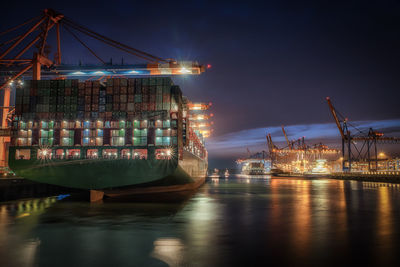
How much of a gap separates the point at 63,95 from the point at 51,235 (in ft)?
83.5

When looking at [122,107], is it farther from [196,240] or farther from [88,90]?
[196,240]

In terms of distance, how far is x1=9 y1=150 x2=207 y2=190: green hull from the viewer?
104ft

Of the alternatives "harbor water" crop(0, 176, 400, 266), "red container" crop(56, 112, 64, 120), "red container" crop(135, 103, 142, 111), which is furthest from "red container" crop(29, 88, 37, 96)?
"harbor water" crop(0, 176, 400, 266)

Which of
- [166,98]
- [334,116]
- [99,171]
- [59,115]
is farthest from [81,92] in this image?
[334,116]

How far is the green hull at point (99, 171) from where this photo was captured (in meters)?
31.7

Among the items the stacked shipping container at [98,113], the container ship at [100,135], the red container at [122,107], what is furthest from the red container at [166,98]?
the red container at [122,107]

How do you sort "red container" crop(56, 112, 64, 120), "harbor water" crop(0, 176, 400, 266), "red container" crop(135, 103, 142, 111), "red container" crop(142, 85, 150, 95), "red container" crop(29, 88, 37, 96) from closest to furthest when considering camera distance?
"harbor water" crop(0, 176, 400, 266)
"red container" crop(135, 103, 142, 111)
"red container" crop(56, 112, 64, 120)
"red container" crop(142, 85, 150, 95)
"red container" crop(29, 88, 37, 96)

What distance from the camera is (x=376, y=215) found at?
21297 millimetres

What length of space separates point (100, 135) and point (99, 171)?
4.84m

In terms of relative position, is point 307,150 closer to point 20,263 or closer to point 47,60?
point 47,60

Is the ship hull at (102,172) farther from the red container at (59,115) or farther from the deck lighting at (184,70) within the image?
the deck lighting at (184,70)

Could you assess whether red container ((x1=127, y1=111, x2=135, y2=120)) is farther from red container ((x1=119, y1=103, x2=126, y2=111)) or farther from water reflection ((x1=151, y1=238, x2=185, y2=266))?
water reflection ((x1=151, y1=238, x2=185, y2=266))

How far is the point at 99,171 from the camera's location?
31.7 metres

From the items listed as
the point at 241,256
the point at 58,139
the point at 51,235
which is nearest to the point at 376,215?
the point at 241,256
